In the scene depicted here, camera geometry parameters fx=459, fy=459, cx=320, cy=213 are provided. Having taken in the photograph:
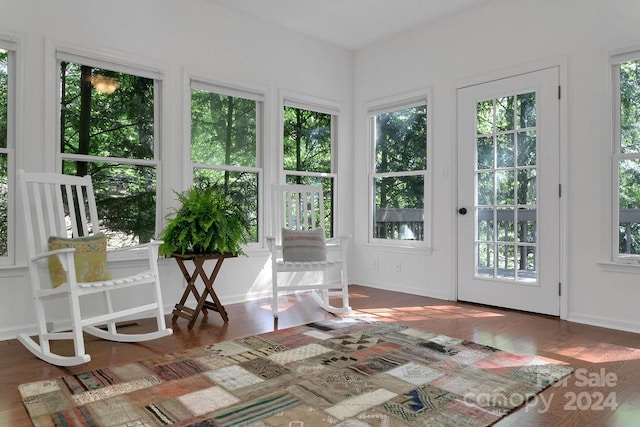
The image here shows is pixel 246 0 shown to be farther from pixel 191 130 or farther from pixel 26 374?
pixel 26 374

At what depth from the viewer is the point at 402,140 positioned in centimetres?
455

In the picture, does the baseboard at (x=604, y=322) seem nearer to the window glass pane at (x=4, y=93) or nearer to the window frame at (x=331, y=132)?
the window frame at (x=331, y=132)

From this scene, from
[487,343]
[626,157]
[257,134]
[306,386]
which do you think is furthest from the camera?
[257,134]

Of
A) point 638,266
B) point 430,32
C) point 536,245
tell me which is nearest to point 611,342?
point 638,266

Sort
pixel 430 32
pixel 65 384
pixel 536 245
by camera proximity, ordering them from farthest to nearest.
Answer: pixel 430 32, pixel 536 245, pixel 65 384

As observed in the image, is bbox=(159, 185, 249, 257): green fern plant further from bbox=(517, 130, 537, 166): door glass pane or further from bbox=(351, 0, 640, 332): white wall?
bbox=(517, 130, 537, 166): door glass pane

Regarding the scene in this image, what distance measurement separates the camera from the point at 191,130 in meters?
3.75

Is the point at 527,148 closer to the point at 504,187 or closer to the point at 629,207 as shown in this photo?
the point at 504,187

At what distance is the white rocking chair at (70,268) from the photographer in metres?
2.33

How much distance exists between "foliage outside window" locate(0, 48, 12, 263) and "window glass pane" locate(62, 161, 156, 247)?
0.38m

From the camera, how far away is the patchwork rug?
1729 millimetres

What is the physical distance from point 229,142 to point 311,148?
97 cm

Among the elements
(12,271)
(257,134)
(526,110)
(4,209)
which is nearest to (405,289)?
(526,110)

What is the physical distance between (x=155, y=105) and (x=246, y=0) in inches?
45.0
